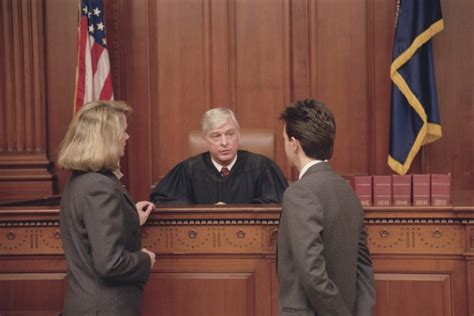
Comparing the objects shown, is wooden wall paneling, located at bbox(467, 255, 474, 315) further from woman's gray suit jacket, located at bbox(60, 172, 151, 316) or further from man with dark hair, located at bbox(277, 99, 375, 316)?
woman's gray suit jacket, located at bbox(60, 172, 151, 316)

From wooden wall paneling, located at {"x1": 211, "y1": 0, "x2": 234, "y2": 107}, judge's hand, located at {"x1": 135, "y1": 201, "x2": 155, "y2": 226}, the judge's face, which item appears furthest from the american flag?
judge's hand, located at {"x1": 135, "y1": 201, "x2": 155, "y2": 226}

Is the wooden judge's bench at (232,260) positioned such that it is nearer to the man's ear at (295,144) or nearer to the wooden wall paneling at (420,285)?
the wooden wall paneling at (420,285)

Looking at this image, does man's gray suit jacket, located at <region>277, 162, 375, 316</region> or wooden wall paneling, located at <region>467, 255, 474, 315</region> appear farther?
wooden wall paneling, located at <region>467, 255, 474, 315</region>

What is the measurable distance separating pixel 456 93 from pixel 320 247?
13.5 ft

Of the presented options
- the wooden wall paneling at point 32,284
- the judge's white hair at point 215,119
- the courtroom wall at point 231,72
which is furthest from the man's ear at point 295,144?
the courtroom wall at point 231,72

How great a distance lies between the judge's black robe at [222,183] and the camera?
5020 millimetres

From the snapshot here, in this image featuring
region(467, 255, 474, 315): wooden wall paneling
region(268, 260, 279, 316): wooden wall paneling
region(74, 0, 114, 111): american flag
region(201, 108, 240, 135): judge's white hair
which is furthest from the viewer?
region(74, 0, 114, 111): american flag

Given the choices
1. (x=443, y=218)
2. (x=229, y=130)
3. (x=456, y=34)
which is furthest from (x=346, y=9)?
(x=443, y=218)

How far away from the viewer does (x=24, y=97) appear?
21.1 ft

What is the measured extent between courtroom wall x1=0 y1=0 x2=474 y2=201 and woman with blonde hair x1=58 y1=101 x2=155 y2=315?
340 cm

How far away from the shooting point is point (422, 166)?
20.8 feet

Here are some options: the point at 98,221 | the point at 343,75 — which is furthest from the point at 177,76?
the point at 98,221

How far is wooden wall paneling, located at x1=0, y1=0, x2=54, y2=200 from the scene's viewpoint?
6.36 metres

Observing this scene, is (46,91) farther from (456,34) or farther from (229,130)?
(456,34)
